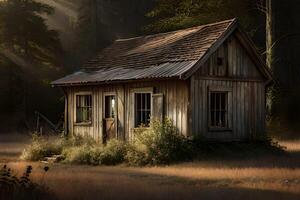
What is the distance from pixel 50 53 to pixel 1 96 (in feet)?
17.9

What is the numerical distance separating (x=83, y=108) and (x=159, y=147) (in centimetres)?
767

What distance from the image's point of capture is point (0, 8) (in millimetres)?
45344

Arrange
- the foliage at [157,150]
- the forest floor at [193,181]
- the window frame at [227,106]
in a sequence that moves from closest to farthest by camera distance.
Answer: the forest floor at [193,181] → the foliage at [157,150] → the window frame at [227,106]

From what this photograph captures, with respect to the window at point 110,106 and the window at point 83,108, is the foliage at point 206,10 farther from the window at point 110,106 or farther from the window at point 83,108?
the window at point 110,106

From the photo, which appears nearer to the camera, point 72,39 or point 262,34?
point 262,34

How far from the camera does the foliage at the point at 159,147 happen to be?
20.1 meters

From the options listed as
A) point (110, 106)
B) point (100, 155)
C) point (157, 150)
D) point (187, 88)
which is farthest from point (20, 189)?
point (110, 106)

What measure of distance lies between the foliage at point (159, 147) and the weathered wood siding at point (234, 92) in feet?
3.46

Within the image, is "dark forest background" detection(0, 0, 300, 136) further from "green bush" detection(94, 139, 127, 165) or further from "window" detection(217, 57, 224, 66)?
"green bush" detection(94, 139, 127, 165)

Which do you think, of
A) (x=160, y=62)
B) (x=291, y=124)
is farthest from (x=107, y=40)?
(x=160, y=62)

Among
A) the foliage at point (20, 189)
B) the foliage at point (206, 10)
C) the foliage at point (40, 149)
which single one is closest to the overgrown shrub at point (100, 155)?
the foliage at point (40, 149)

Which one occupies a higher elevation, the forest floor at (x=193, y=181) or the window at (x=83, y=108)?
the window at (x=83, y=108)

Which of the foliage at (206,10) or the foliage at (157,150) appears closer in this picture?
the foliage at (157,150)

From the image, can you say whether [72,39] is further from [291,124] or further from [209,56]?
[209,56]
